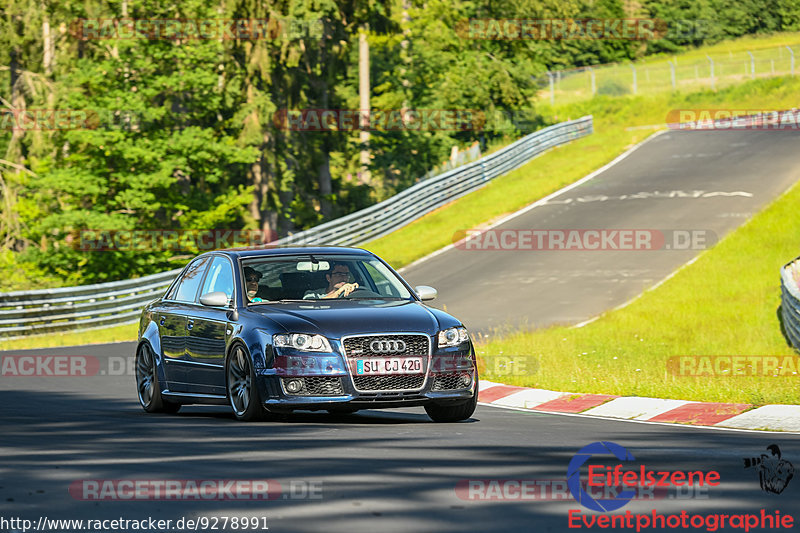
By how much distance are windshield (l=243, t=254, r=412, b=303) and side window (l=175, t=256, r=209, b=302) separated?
3.00ft

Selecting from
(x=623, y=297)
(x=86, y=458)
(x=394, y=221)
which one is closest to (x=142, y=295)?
(x=394, y=221)

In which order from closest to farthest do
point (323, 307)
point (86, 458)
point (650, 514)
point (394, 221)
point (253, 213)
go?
point (650, 514), point (86, 458), point (323, 307), point (394, 221), point (253, 213)

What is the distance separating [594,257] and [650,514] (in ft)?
89.4

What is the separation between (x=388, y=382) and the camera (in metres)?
11.0

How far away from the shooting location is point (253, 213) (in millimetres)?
53656

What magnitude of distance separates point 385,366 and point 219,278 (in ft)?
7.94

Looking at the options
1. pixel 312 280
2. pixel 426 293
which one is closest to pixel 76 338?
pixel 312 280

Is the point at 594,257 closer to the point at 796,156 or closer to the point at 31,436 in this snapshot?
the point at 796,156

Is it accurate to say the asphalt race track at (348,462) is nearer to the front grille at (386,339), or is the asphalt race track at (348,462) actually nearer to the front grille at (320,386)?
the front grille at (320,386)

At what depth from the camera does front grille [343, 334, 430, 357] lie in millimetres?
10984

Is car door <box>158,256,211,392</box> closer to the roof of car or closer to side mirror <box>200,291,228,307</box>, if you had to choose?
the roof of car

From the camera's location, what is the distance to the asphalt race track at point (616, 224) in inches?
1124

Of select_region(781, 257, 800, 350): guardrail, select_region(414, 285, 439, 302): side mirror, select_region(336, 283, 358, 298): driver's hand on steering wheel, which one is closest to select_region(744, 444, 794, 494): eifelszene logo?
select_region(414, 285, 439, 302): side mirror

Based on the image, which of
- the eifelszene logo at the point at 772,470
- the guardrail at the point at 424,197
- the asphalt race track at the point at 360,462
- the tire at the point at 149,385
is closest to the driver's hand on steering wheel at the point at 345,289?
the asphalt race track at the point at 360,462
